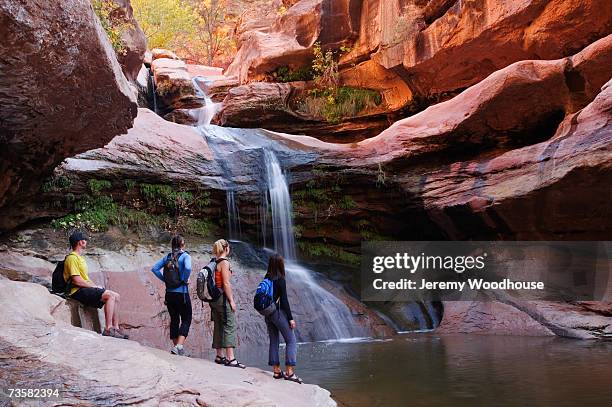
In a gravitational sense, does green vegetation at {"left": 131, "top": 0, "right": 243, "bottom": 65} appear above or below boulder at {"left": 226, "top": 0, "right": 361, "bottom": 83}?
above

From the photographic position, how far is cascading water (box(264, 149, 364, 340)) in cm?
1167

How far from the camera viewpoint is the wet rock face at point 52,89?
17.7 feet

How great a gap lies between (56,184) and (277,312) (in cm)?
842

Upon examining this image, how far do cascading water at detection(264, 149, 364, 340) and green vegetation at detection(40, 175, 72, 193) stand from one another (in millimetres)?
4990

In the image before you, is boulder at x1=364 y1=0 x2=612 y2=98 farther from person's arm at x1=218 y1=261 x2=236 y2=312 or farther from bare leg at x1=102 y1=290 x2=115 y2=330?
bare leg at x1=102 y1=290 x2=115 y2=330

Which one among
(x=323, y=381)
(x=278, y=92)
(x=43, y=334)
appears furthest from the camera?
(x=278, y=92)

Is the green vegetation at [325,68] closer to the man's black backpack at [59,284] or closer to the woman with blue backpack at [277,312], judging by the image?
the man's black backpack at [59,284]

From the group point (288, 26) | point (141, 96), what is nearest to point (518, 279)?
point (288, 26)

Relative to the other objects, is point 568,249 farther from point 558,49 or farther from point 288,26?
point 288,26

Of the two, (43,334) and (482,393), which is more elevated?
(43,334)

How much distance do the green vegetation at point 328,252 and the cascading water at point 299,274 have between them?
0.41 metres

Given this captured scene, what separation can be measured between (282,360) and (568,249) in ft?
25.3

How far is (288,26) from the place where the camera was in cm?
2208

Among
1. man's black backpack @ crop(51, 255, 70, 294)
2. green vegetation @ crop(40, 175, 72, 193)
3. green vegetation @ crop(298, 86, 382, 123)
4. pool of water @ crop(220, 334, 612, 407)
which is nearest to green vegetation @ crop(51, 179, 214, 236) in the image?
green vegetation @ crop(40, 175, 72, 193)
